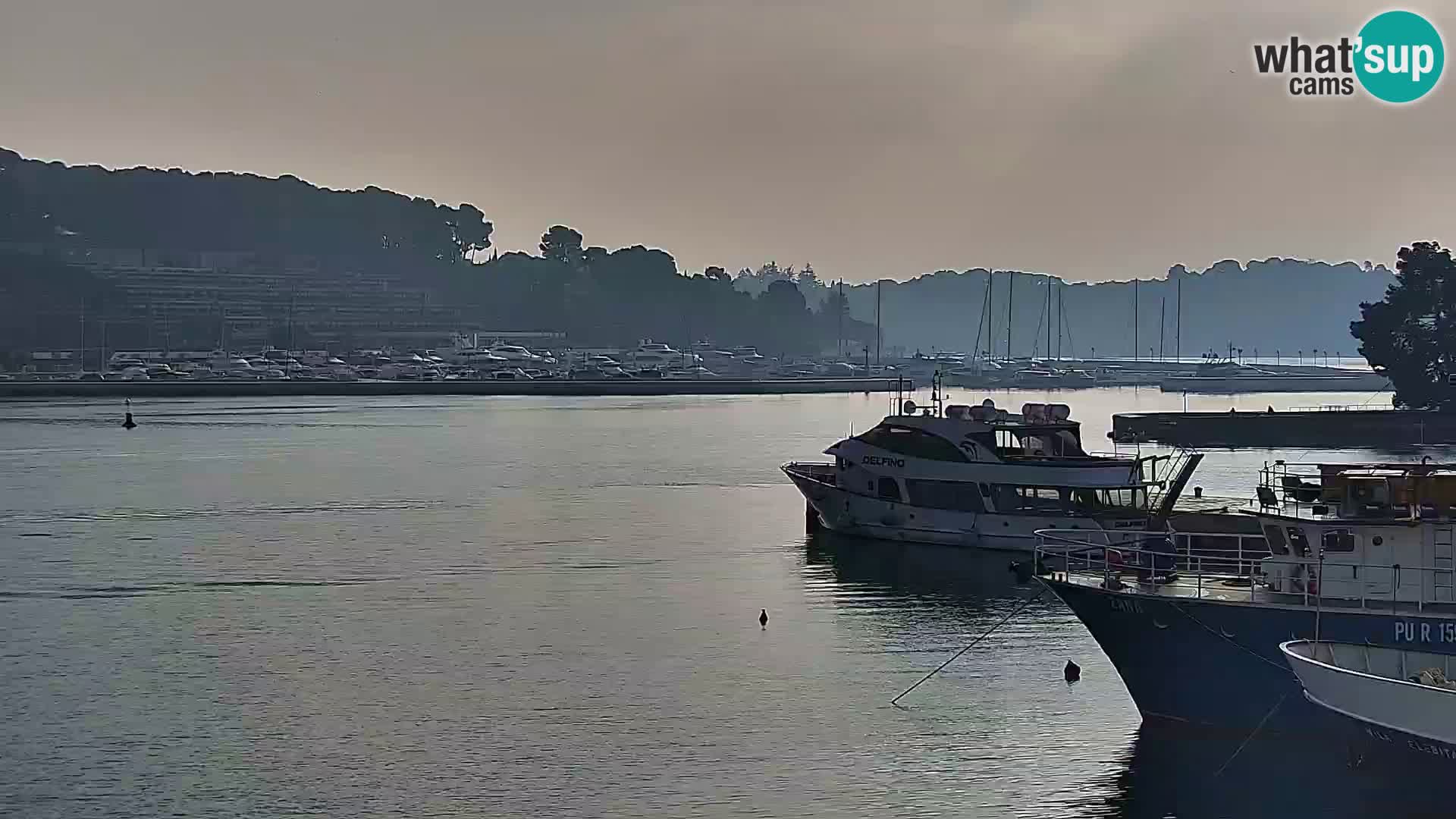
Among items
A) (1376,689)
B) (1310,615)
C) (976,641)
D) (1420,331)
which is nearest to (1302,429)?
(1420,331)

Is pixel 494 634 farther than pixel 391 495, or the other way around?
pixel 391 495

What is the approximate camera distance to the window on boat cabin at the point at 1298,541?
33.6 meters

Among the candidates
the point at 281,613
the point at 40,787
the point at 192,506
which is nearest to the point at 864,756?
the point at 40,787

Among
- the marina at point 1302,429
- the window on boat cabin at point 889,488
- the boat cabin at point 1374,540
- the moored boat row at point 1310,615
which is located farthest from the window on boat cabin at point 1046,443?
the marina at point 1302,429

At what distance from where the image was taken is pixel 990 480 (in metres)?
61.3

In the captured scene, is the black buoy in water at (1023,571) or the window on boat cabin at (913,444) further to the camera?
the window on boat cabin at (913,444)

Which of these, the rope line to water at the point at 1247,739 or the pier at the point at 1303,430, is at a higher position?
the pier at the point at 1303,430

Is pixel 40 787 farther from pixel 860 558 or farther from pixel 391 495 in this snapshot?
pixel 391 495

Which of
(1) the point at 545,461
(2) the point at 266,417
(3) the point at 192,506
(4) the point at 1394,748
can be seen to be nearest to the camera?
(4) the point at 1394,748

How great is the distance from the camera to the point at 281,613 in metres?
52.6

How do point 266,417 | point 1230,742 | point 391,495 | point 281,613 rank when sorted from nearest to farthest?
1. point 1230,742
2. point 281,613
3. point 391,495
4. point 266,417

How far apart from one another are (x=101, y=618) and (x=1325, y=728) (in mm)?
33854

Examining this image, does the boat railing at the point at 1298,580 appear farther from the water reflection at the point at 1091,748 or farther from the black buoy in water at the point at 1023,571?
the water reflection at the point at 1091,748

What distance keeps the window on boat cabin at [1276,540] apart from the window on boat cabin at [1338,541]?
2.58 ft
